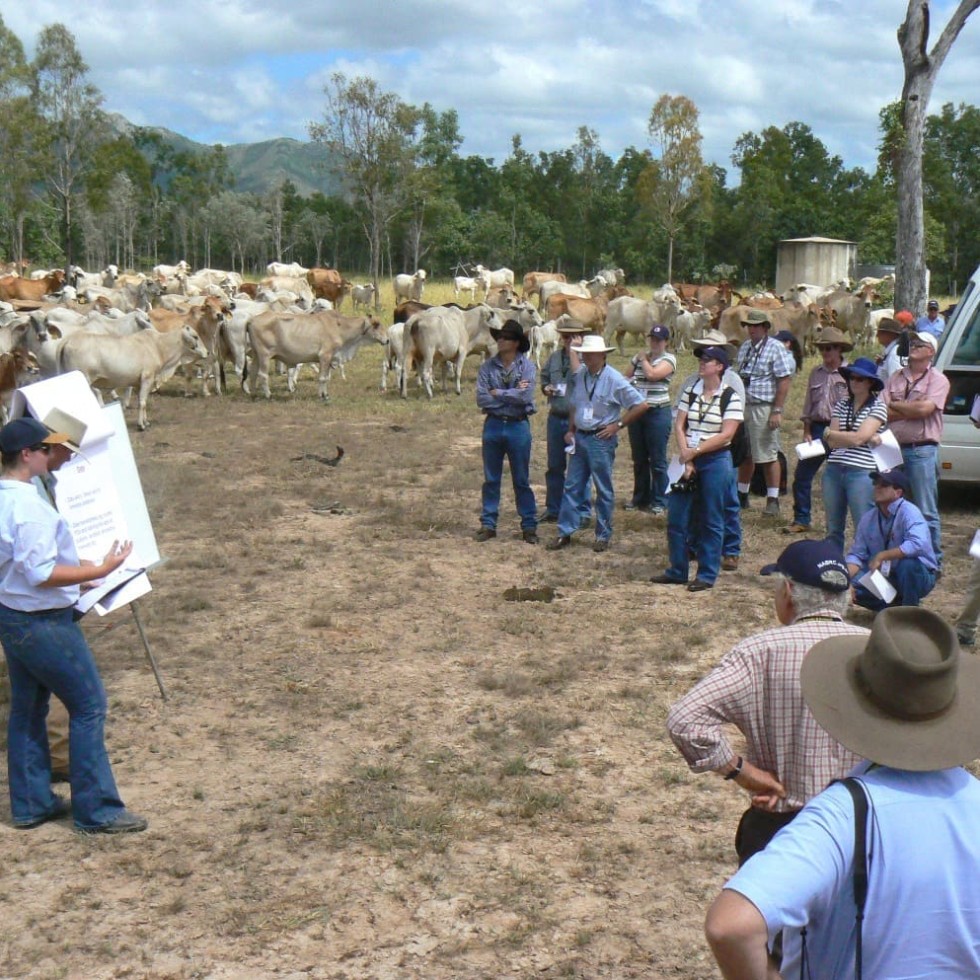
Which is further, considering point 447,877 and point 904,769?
point 447,877

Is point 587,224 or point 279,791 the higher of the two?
point 587,224

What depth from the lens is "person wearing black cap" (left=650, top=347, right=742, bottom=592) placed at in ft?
28.2

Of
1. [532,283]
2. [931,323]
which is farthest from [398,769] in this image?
[532,283]

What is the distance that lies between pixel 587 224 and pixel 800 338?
4136 centimetres

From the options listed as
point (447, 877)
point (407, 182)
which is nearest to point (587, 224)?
point (407, 182)

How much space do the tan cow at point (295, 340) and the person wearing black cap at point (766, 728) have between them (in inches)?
662

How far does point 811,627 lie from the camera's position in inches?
129

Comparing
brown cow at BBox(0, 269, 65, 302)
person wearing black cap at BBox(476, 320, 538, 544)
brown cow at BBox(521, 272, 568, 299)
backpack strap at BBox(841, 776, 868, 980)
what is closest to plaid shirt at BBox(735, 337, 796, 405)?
person wearing black cap at BBox(476, 320, 538, 544)

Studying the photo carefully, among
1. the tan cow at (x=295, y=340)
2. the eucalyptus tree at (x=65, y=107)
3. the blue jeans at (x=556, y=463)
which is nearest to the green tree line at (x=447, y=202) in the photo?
the eucalyptus tree at (x=65, y=107)

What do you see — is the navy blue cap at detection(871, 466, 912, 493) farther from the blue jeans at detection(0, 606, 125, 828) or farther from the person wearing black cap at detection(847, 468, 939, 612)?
the blue jeans at detection(0, 606, 125, 828)

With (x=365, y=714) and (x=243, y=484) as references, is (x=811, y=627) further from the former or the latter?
(x=243, y=484)

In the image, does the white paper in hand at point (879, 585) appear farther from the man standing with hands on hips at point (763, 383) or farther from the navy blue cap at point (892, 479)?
the man standing with hands on hips at point (763, 383)

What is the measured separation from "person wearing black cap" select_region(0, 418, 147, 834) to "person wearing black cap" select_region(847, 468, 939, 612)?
4396mm

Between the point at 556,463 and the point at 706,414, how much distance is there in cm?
286
